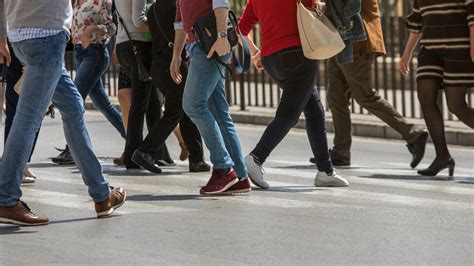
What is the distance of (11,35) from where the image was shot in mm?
9398

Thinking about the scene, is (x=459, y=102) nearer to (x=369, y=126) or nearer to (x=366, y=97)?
(x=366, y=97)

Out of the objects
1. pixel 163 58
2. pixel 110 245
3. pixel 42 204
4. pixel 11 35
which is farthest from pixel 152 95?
pixel 110 245

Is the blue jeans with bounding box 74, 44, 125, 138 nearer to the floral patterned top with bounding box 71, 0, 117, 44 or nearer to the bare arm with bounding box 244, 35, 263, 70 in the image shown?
the floral patterned top with bounding box 71, 0, 117, 44

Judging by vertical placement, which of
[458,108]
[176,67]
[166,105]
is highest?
[176,67]

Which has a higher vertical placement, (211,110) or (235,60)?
(235,60)

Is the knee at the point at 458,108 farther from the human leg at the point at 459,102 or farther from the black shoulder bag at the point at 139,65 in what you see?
the black shoulder bag at the point at 139,65

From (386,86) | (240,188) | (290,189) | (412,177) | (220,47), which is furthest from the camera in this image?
(386,86)

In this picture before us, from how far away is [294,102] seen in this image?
36.8 feet

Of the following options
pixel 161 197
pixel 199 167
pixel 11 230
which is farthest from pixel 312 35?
pixel 11 230

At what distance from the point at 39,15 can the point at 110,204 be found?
122 cm

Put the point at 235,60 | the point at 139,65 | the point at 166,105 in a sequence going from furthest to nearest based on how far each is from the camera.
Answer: the point at 139,65 → the point at 166,105 → the point at 235,60

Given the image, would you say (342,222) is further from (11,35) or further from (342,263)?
(11,35)

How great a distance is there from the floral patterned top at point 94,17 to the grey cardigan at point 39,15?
3.39m

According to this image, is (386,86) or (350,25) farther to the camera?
(386,86)
